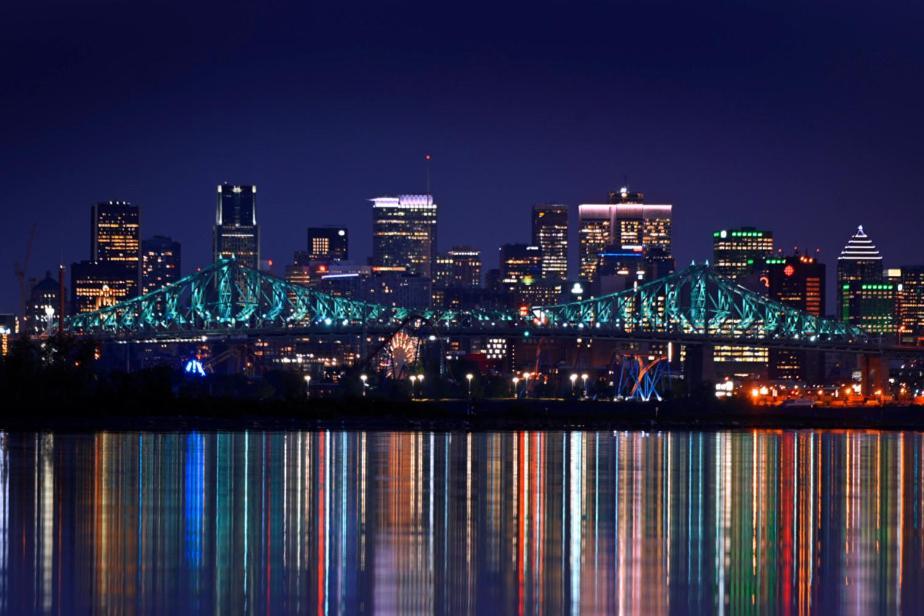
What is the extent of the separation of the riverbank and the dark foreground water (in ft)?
61.1

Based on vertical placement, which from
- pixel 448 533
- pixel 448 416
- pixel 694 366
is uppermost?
pixel 448 533

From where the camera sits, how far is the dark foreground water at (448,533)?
25875 millimetres

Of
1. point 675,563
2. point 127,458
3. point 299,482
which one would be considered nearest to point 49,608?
point 675,563

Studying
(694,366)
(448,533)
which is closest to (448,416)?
(694,366)

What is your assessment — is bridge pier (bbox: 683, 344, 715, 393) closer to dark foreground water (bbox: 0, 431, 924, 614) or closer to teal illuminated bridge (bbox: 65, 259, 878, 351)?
teal illuminated bridge (bbox: 65, 259, 878, 351)

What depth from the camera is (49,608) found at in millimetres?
24359

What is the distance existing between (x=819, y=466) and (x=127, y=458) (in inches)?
723

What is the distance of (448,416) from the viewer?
292ft

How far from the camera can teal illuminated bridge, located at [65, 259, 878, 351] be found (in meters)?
126

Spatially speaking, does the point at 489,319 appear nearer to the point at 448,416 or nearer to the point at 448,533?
the point at 448,416

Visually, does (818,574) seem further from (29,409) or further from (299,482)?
(29,409)

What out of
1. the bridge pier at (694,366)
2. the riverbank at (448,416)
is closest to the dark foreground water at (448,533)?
the riverbank at (448,416)

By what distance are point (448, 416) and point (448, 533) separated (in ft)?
184

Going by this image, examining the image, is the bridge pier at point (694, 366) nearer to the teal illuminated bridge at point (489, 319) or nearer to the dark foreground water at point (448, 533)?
the teal illuminated bridge at point (489, 319)
